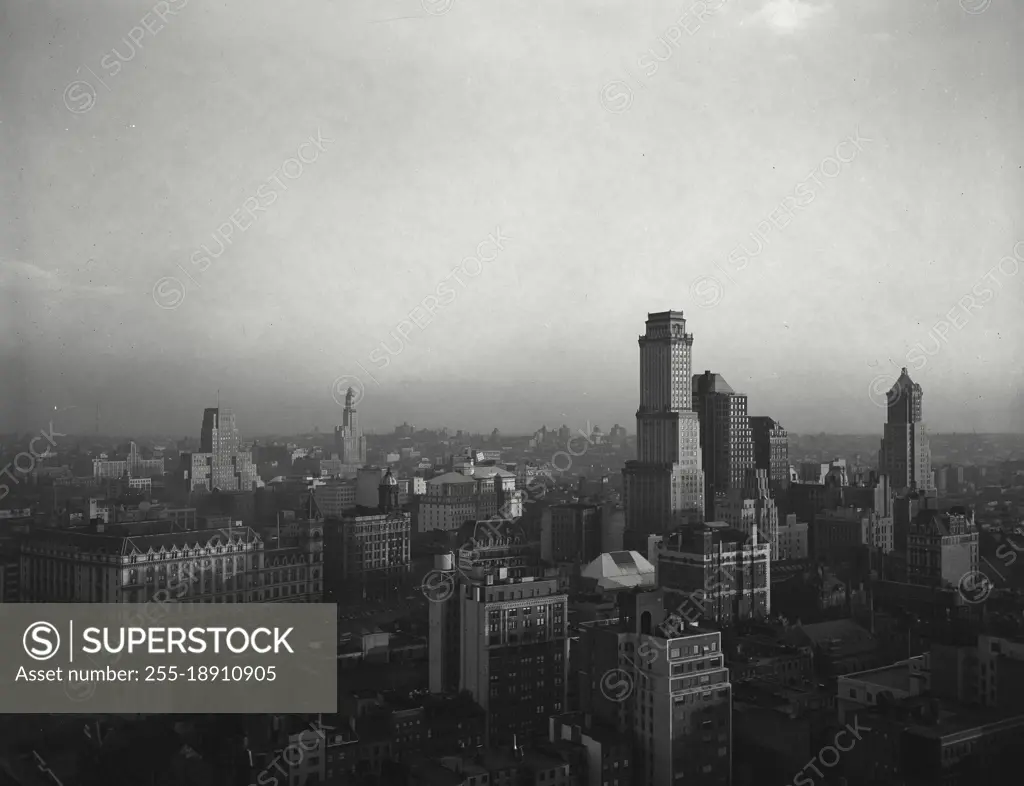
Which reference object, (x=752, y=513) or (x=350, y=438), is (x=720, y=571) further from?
(x=350, y=438)

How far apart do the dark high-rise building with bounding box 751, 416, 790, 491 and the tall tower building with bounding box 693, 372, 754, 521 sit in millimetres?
150

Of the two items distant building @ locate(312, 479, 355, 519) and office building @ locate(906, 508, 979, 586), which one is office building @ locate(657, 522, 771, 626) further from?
distant building @ locate(312, 479, 355, 519)

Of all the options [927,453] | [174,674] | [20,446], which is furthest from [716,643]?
[927,453]

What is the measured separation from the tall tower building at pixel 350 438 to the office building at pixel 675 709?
2.56 meters

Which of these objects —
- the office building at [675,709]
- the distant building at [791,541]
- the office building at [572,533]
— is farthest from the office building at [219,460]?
the distant building at [791,541]

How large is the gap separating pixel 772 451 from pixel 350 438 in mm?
6462

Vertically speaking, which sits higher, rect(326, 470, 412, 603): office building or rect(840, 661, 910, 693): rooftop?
rect(326, 470, 412, 603): office building

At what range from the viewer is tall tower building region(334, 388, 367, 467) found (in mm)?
6512

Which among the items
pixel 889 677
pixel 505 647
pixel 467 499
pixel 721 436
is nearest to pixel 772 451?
pixel 721 436

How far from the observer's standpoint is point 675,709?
460 centimetres

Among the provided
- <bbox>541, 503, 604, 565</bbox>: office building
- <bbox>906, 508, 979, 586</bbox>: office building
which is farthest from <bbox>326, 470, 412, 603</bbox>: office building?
<bbox>906, 508, 979, 586</bbox>: office building

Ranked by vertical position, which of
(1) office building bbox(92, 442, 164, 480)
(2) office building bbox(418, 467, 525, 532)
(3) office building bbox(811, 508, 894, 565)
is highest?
(1) office building bbox(92, 442, 164, 480)

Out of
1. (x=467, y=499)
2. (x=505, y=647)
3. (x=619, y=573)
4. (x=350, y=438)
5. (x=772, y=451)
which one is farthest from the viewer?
(x=772, y=451)

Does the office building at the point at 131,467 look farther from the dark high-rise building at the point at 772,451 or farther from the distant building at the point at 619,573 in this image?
the dark high-rise building at the point at 772,451
